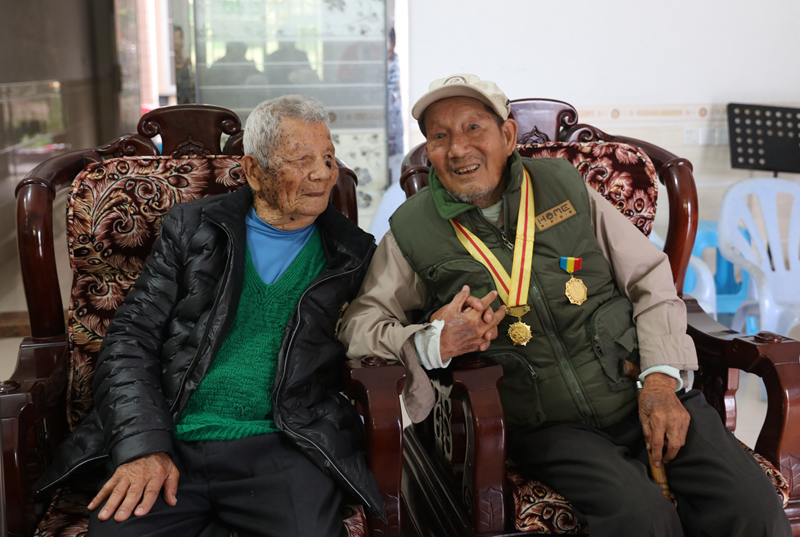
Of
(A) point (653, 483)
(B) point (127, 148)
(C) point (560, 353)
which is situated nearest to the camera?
(A) point (653, 483)

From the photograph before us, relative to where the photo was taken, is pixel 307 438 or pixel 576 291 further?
pixel 576 291

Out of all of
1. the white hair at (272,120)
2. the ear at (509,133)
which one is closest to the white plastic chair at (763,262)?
the ear at (509,133)

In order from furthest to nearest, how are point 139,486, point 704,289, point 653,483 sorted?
1. point 704,289
2. point 653,483
3. point 139,486

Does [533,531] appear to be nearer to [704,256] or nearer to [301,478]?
[301,478]

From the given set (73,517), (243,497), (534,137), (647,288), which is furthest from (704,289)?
(73,517)

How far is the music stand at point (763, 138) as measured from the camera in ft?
11.1

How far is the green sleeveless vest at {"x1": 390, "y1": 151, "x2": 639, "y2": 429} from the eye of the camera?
1.54 m

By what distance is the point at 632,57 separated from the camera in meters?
3.39

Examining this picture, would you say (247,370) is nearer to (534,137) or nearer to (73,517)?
(73,517)

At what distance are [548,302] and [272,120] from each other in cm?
81

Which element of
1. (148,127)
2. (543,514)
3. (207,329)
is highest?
(148,127)

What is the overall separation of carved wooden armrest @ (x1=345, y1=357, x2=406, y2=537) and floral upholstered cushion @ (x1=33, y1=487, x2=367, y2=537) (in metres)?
0.05

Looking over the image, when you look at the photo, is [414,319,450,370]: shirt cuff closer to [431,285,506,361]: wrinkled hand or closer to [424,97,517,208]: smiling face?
[431,285,506,361]: wrinkled hand

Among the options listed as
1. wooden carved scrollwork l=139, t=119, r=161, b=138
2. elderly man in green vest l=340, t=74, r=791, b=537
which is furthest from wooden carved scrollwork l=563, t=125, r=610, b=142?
wooden carved scrollwork l=139, t=119, r=161, b=138
